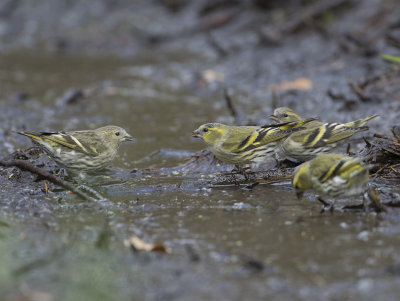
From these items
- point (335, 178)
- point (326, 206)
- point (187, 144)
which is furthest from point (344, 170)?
point (187, 144)

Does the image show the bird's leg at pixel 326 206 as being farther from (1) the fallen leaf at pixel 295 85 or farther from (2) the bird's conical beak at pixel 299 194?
(1) the fallen leaf at pixel 295 85

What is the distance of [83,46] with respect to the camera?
15180mm

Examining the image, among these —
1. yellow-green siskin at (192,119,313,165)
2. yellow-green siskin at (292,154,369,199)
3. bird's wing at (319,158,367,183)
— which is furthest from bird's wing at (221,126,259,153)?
bird's wing at (319,158,367,183)

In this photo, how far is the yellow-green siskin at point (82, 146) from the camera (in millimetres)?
6250

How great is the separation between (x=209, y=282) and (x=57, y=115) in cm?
685

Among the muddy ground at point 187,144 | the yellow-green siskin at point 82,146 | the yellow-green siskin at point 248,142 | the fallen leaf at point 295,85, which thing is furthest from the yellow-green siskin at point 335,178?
the fallen leaf at point 295,85

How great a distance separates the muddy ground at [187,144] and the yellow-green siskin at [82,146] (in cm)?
20

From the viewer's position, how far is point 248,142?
21.0 ft

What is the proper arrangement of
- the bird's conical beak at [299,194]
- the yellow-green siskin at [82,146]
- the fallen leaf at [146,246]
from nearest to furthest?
the fallen leaf at [146,246] < the bird's conical beak at [299,194] < the yellow-green siskin at [82,146]

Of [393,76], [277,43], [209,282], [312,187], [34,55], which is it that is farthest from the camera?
[34,55]

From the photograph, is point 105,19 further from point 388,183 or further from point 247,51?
point 388,183

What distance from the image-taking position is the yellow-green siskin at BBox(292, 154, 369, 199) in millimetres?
4887

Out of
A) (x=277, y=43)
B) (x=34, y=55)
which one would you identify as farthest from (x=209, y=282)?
(x=34, y=55)

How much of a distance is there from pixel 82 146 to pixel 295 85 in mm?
5049
